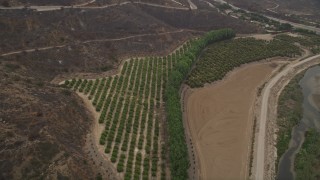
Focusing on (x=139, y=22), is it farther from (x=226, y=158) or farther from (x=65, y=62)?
(x=226, y=158)

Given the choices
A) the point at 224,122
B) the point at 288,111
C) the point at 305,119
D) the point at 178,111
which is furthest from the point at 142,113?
the point at 305,119

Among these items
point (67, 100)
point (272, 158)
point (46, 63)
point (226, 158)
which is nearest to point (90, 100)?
point (67, 100)

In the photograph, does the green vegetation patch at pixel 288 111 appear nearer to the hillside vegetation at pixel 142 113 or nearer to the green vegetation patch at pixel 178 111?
the green vegetation patch at pixel 178 111

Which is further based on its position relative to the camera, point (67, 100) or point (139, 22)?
point (139, 22)

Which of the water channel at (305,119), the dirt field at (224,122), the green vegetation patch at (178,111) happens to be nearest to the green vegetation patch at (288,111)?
the water channel at (305,119)

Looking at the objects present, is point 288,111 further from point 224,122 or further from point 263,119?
point 224,122

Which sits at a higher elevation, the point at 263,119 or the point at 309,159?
the point at 309,159
